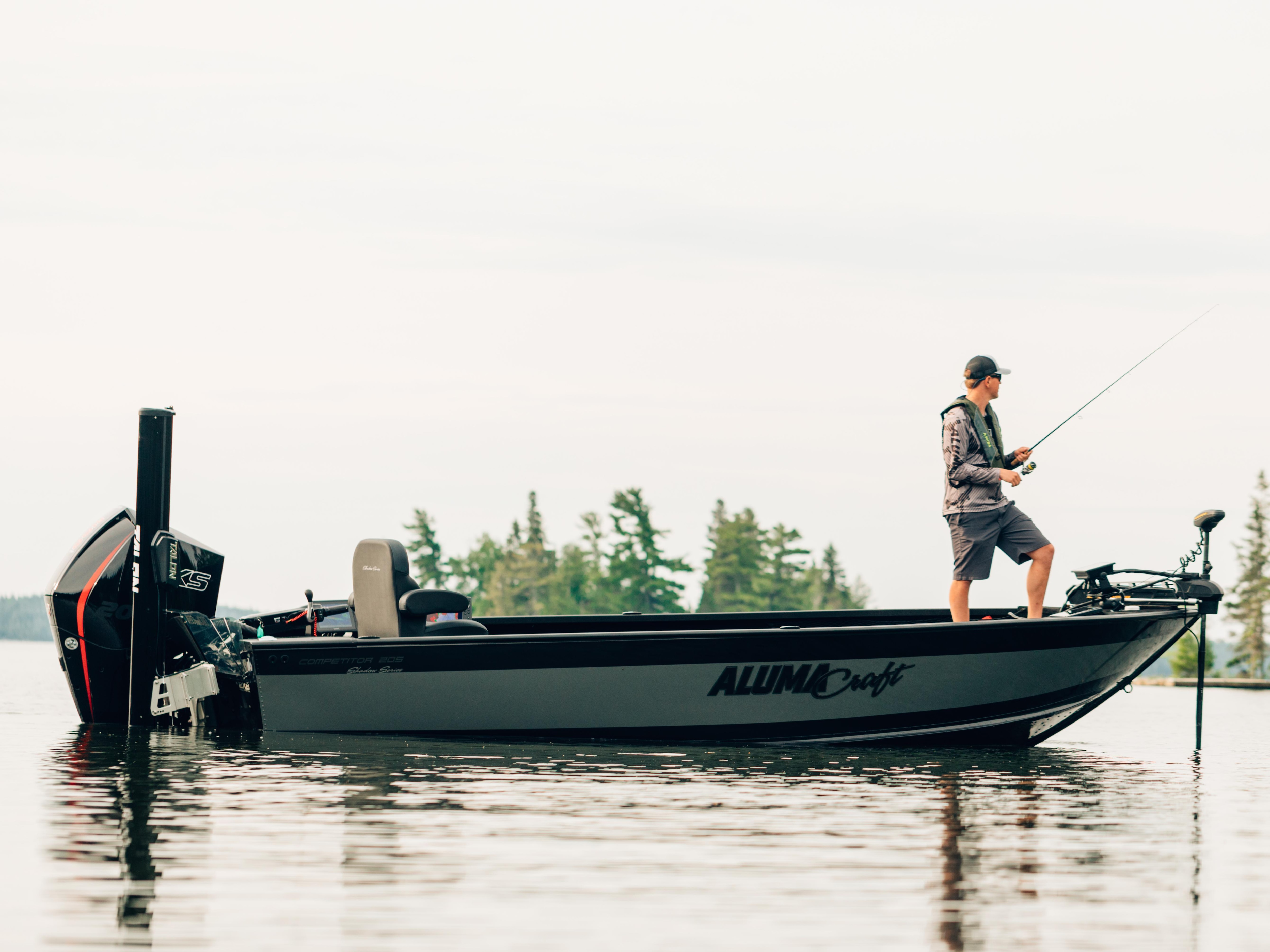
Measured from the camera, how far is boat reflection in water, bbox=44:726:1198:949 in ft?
12.8

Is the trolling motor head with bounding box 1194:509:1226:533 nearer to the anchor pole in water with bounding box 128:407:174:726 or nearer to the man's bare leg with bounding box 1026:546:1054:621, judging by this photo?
the man's bare leg with bounding box 1026:546:1054:621

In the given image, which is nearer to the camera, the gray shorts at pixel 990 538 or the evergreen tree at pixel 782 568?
the gray shorts at pixel 990 538

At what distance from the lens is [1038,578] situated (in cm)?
826

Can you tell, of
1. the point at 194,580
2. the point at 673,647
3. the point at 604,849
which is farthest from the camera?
the point at 194,580

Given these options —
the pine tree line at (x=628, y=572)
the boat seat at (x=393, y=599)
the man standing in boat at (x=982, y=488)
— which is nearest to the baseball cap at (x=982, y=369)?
the man standing in boat at (x=982, y=488)

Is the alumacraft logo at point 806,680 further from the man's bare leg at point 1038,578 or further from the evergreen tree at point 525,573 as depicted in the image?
the evergreen tree at point 525,573

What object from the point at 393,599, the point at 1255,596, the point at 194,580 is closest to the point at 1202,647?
the point at 393,599

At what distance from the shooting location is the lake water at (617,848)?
12.7ft

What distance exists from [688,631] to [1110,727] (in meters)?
6.03

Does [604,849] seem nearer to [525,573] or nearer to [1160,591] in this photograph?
[1160,591]

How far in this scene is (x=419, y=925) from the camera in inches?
152

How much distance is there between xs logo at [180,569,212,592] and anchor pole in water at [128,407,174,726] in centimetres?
14

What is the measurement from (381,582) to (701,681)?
1910 mm

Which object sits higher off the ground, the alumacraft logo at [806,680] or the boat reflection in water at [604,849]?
the alumacraft logo at [806,680]
